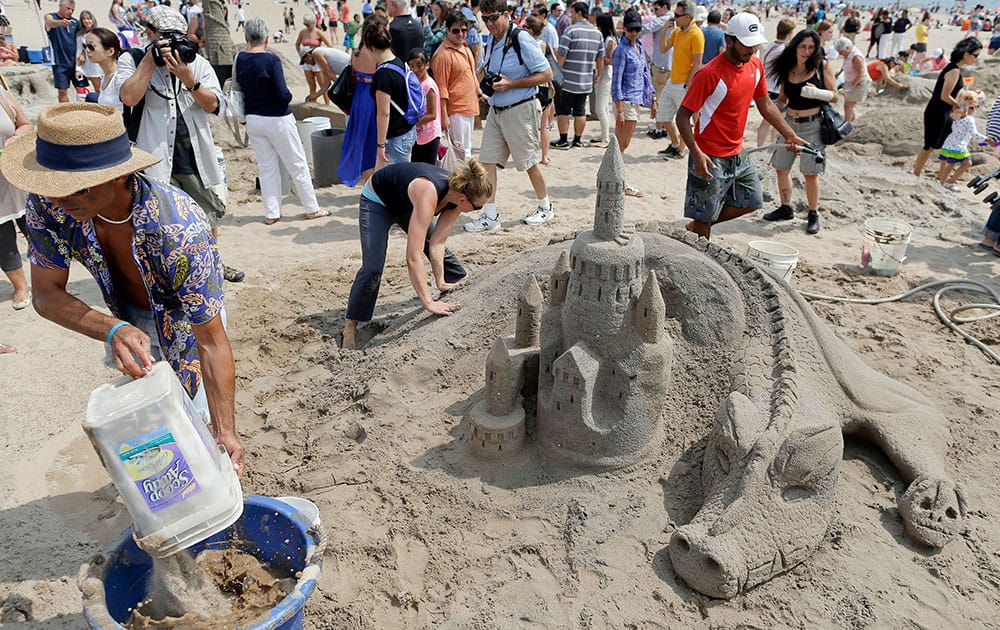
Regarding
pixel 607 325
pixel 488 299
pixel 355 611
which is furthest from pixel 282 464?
pixel 607 325

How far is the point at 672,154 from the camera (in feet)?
30.8

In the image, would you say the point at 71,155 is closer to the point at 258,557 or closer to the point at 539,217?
the point at 258,557

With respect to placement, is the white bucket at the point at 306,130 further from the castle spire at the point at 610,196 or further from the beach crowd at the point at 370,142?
the castle spire at the point at 610,196

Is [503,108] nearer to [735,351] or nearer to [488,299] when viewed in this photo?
[488,299]

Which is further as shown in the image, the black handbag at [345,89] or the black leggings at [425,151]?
the black leggings at [425,151]

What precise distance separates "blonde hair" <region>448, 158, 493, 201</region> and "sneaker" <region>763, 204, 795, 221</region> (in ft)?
13.5

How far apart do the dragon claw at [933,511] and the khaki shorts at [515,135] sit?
4305 millimetres

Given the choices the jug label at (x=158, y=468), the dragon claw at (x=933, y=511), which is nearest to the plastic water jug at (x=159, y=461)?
the jug label at (x=158, y=468)

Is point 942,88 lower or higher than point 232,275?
higher

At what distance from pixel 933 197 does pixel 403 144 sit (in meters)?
6.08

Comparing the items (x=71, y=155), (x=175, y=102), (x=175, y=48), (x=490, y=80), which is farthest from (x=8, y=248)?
(x=490, y=80)

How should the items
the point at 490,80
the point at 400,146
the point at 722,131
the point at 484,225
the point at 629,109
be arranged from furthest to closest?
the point at 629,109, the point at 484,225, the point at 490,80, the point at 400,146, the point at 722,131

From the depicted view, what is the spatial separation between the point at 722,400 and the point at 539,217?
147 inches

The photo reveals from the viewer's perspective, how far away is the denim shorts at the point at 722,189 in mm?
4984
